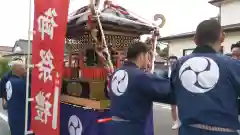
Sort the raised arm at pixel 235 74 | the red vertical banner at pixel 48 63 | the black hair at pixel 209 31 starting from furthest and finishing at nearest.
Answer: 1. the red vertical banner at pixel 48 63
2. the black hair at pixel 209 31
3. the raised arm at pixel 235 74

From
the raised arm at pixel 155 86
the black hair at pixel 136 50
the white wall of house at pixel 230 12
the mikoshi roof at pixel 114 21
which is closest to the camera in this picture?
the raised arm at pixel 155 86

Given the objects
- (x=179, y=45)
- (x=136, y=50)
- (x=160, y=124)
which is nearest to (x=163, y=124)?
(x=160, y=124)

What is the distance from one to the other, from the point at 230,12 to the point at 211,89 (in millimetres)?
13920

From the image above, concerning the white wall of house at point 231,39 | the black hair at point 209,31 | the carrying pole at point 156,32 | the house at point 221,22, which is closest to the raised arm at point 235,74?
the black hair at point 209,31

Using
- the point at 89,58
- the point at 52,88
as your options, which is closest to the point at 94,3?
the point at 89,58

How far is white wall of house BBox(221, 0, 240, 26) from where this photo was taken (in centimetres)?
1424

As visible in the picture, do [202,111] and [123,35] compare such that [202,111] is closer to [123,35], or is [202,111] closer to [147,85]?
[147,85]

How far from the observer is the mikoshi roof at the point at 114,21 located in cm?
329

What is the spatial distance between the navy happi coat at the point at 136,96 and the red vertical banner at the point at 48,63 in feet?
2.70

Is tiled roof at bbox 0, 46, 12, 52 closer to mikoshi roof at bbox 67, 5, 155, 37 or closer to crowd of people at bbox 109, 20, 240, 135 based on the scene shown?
mikoshi roof at bbox 67, 5, 155, 37

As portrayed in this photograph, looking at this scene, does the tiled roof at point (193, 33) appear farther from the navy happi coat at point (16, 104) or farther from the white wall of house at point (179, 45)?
the navy happi coat at point (16, 104)

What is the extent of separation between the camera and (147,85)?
2479 mm

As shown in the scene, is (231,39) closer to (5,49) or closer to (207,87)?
(207,87)

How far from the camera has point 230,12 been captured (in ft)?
47.7
